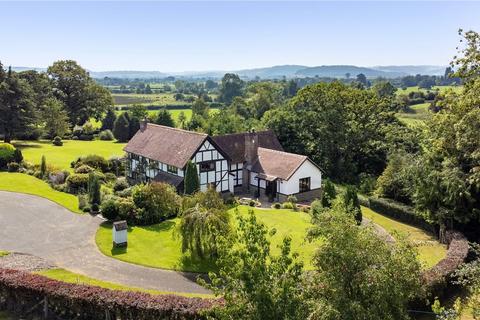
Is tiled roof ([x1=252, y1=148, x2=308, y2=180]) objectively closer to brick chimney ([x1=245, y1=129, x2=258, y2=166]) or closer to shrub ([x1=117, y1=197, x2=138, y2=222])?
brick chimney ([x1=245, y1=129, x2=258, y2=166])

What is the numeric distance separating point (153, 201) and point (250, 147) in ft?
50.3

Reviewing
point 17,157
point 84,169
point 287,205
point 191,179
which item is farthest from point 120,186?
point 287,205

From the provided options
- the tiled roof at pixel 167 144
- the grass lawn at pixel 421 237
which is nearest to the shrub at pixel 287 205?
the grass lawn at pixel 421 237

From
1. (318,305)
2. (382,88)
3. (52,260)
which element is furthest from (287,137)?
(382,88)

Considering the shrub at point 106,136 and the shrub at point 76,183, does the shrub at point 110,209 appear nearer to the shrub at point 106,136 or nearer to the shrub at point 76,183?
the shrub at point 76,183

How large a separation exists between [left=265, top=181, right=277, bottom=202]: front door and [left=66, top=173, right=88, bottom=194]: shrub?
18.5m

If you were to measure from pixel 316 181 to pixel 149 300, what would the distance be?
2842 cm

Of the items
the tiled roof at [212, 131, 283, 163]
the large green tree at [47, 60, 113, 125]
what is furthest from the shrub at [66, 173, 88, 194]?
the large green tree at [47, 60, 113, 125]

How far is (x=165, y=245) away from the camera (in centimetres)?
2822

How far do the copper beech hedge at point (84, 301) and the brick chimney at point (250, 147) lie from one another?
27.4 m

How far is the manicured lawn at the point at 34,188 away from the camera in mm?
37031

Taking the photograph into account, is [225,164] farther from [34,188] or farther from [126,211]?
[34,188]

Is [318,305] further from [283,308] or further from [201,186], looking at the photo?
[201,186]

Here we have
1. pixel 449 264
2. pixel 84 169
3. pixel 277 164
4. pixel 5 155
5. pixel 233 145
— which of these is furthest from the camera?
pixel 5 155
